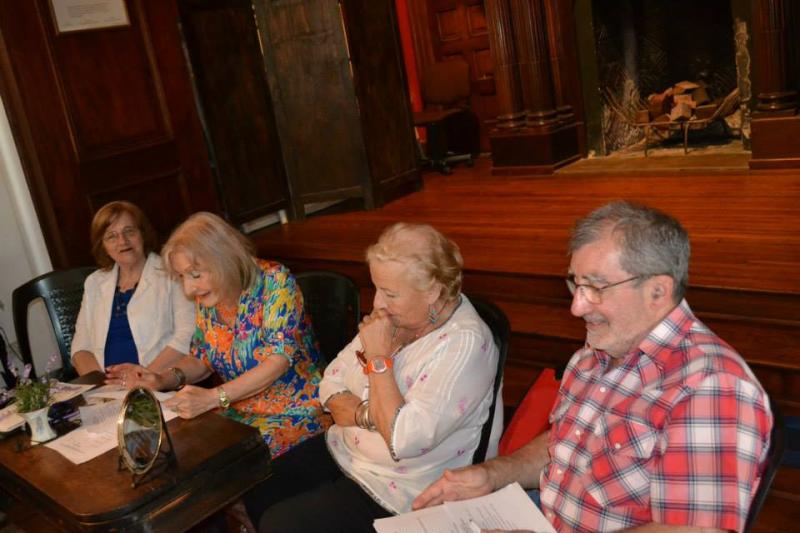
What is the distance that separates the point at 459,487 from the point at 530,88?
4408 millimetres

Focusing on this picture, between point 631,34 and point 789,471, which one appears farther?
point 631,34

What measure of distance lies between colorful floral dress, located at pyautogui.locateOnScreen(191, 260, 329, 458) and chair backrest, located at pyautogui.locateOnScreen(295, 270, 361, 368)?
5.4 inches

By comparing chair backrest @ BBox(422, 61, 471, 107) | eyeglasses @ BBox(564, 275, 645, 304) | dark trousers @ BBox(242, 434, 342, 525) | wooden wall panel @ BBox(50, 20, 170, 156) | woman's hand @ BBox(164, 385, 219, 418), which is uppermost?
wooden wall panel @ BBox(50, 20, 170, 156)

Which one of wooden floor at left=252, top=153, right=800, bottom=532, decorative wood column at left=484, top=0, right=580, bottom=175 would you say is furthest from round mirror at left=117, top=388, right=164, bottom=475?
decorative wood column at left=484, top=0, right=580, bottom=175

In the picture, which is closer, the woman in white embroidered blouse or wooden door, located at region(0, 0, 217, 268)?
the woman in white embroidered blouse

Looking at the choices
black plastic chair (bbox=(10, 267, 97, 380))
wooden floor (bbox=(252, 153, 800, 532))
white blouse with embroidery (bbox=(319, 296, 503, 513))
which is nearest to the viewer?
white blouse with embroidery (bbox=(319, 296, 503, 513))

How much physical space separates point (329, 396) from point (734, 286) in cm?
158

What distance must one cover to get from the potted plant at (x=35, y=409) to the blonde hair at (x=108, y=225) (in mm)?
1017

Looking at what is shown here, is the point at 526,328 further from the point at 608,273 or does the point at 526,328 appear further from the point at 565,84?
the point at 565,84

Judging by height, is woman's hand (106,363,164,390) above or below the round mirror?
below

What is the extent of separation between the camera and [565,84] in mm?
5684

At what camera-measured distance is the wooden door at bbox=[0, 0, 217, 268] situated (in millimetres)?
3799

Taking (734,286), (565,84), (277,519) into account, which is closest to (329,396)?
(277,519)

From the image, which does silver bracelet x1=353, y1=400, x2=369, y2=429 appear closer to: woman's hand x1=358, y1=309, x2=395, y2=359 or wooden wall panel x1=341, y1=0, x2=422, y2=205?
woman's hand x1=358, y1=309, x2=395, y2=359
